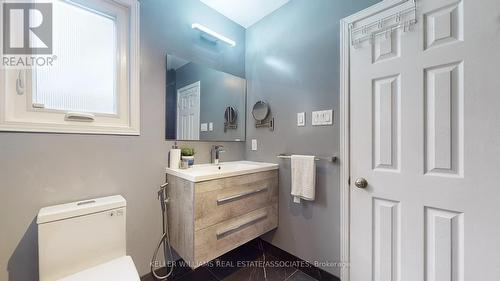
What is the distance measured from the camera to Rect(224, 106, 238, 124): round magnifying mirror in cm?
204

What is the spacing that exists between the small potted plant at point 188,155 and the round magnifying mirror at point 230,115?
559 millimetres

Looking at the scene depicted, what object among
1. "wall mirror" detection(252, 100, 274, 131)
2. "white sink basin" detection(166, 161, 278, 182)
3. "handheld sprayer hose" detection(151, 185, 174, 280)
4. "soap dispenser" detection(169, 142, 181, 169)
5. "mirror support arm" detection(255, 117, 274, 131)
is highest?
"wall mirror" detection(252, 100, 274, 131)

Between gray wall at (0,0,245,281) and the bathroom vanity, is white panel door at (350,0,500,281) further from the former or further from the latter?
gray wall at (0,0,245,281)

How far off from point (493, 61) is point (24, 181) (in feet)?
8.06

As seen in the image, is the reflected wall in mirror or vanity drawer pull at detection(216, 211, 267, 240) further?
the reflected wall in mirror

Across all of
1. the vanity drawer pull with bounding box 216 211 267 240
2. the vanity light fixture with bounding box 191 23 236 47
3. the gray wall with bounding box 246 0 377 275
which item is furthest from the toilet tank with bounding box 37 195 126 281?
the vanity light fixture with bounding box 191 23 236 47

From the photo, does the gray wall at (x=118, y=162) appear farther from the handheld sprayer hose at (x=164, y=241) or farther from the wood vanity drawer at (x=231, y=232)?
the wood vanity drawer at (x=231, y=232)

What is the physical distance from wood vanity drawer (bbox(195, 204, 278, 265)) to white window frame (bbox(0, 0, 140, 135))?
35.4 inches

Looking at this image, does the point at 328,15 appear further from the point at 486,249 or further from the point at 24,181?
the point at 24,181

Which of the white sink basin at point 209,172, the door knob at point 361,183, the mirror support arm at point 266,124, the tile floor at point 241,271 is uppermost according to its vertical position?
the mirror support arm at point 266,124

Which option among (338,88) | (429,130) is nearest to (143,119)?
(338,88)

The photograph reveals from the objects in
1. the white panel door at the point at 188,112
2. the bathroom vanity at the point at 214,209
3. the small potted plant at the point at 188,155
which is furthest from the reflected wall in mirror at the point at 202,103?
the bathroom vanity at the point at 214,209

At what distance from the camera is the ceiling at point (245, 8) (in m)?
1.79

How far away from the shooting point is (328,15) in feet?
4.90
